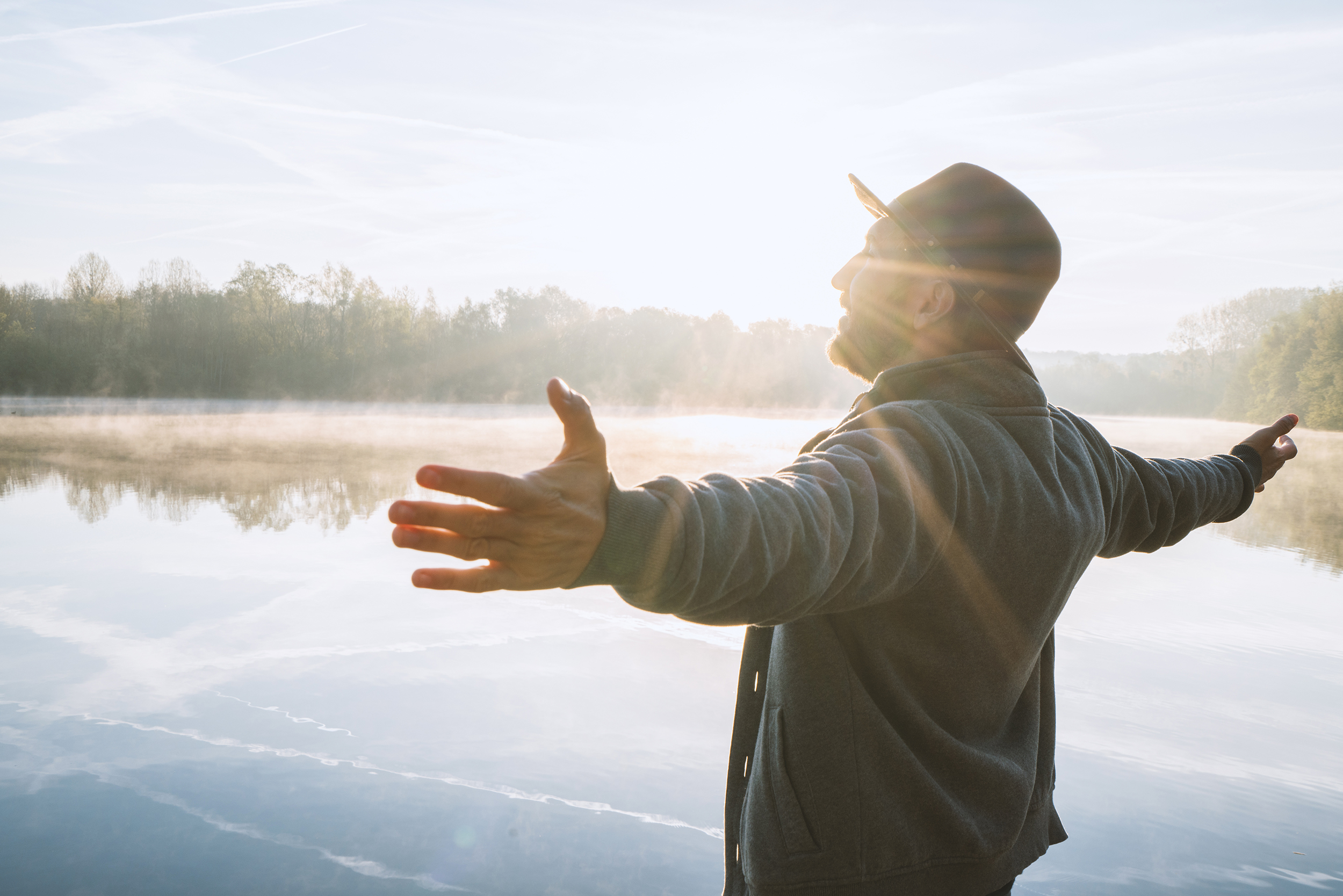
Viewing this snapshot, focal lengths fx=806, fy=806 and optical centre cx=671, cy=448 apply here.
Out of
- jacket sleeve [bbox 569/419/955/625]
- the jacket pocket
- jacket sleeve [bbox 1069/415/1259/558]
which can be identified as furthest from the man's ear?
the jacket pocket

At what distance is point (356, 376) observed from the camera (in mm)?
57969

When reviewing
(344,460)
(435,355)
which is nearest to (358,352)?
(435,355)

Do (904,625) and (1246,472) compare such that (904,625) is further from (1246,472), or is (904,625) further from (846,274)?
(1246,472)

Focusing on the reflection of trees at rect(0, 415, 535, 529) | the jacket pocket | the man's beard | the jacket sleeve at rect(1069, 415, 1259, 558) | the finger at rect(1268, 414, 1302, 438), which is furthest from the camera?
the reflection of trees at rect(0, 415, 535, 529)

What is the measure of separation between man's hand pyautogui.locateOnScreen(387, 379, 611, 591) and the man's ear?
96 centimetres

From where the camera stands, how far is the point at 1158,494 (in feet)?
7.28

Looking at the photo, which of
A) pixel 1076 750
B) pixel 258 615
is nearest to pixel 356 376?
pixel 258 615

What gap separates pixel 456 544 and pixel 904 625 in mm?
858

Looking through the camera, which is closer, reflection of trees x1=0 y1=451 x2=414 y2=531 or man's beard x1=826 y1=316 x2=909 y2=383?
man's beard x1=826 y1=316 x2=909 y2=383

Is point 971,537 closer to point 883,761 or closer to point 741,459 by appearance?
point 883,761

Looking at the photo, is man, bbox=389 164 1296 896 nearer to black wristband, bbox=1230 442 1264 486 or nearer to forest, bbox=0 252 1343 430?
black wristband, bbox=1230 442 1264 486

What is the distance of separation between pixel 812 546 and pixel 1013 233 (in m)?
0.96

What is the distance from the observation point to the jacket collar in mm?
1503

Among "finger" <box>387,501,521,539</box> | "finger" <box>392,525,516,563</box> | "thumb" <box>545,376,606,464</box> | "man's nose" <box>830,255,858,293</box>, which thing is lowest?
"finger" <box>392,525,516,563</box>
